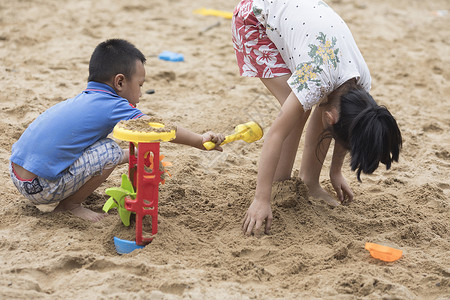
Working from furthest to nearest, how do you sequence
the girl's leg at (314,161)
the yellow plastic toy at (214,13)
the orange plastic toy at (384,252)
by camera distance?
the yellow plastic toy at (214,13)
the girl's leg at (314,161)
the orange plastic toy at (384,252)

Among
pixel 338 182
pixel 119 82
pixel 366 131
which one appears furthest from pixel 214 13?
pixel 366 131

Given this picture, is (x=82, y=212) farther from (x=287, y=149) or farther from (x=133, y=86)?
(x=287, y=149)

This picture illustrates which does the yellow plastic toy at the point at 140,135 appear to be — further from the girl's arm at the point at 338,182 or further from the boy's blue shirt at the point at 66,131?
the girl's arm at the point at 338,182

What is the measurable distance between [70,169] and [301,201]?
3.64 feet

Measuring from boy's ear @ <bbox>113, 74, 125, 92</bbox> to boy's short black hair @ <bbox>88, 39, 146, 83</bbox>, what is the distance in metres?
0.02

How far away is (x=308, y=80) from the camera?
7.43 ft

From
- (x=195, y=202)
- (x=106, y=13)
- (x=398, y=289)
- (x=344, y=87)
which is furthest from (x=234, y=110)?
(x=106, y=13)

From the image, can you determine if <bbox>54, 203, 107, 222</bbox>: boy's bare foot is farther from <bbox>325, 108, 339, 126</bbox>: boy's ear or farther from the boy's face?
<bbox>325, 108, 339, 126</bbox>: boy's ear

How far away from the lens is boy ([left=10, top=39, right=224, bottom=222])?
232 centimetres

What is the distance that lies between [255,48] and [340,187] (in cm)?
87

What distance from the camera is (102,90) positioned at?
2412 millimetres

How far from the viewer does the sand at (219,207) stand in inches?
77.7

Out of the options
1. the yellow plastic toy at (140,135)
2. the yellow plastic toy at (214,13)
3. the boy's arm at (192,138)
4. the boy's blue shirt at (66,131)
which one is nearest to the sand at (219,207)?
the boy's blue shirt at (66,131)

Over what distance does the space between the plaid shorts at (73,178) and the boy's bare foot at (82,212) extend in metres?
0.07
